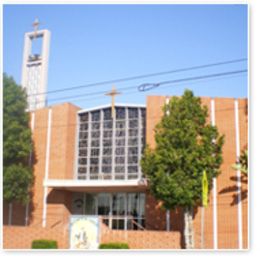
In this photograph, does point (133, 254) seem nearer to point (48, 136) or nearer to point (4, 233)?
point (4, 233)

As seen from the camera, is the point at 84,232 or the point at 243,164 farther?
the point at 243,164

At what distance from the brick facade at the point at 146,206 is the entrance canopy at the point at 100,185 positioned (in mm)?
223

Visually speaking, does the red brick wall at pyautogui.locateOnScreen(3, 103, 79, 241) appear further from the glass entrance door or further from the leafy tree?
the leafy tree

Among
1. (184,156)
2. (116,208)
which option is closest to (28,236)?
(116,208)

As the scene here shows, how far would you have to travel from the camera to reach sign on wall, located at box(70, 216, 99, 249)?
7414 mm

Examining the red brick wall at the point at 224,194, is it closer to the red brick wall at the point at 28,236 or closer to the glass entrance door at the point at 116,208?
the glass entrance door at the point at 116,208

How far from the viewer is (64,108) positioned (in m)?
11.3

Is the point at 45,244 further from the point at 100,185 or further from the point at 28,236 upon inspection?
the point at 100,185

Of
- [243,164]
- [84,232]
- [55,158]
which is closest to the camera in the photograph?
[84,232]

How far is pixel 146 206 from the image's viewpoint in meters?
10.1

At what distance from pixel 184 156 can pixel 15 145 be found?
3636 millimetres

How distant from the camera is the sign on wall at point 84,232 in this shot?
7.41 m

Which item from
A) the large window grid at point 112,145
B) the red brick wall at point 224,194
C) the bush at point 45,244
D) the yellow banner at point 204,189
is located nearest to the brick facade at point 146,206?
the red brick wall at point 224,194
